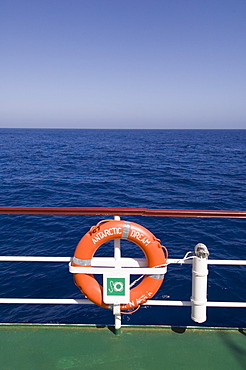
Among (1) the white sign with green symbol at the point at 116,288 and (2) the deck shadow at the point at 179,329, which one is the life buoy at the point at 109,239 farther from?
(2) the deck shadow at the point at 179,329

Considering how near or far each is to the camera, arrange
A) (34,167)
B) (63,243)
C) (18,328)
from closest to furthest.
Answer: (18,328)
(63,243)
(34,167)

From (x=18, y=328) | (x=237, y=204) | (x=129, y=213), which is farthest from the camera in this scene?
(x=237, y=204)

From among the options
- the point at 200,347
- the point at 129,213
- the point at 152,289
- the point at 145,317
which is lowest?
the point at 145,317

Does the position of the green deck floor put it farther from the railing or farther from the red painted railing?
the red painted railing

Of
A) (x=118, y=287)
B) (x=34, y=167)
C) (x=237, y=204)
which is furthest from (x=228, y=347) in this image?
(x=34, y=167)

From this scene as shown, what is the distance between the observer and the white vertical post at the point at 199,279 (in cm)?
221

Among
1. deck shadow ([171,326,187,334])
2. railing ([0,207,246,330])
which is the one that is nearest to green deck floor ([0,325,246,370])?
deck shadow ([171,326,187,334])

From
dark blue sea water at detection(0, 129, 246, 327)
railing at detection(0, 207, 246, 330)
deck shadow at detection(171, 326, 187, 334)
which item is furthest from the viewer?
dark blue sea water at detection(0, 129, 246, 327)

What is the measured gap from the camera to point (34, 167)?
2464 cm

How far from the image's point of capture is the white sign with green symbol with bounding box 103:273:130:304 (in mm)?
2264

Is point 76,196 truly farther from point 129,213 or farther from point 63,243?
point 129,213

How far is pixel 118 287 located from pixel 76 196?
13170 mm

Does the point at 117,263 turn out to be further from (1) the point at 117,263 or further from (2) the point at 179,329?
(2) the point at 179,329

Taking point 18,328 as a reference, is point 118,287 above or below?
above
